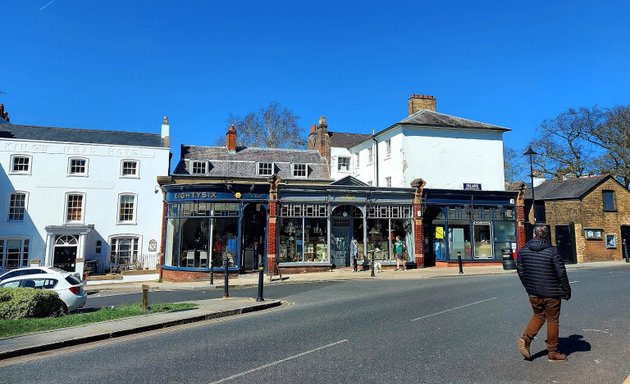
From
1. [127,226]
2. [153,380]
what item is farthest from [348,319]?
[127,226]

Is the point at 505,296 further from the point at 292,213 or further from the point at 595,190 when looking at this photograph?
the point at 595,190

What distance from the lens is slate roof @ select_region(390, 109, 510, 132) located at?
27344mm

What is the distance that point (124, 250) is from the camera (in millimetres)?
29562

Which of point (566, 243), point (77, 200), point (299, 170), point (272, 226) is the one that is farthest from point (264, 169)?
point (566, 243)

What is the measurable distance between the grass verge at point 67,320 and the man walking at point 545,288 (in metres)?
8.99

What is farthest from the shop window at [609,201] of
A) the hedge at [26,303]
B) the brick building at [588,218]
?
the hedge at [26,303]

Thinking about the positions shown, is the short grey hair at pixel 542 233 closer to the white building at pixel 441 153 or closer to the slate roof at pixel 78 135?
the white building at pixel 441 153

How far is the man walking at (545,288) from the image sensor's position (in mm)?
5969

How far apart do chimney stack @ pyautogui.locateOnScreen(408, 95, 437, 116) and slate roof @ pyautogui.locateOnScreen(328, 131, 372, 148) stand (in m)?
4.80

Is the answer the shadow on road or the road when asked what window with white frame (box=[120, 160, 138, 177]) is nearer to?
the road

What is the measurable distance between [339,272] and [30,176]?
852 inches

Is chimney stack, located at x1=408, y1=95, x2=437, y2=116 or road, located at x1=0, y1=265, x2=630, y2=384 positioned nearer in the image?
road, located at x1=0, y1=265, x2=630, y2=384

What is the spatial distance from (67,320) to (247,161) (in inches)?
940

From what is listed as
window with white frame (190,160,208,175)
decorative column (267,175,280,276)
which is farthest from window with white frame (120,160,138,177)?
decorative column (267,175,280,276)
